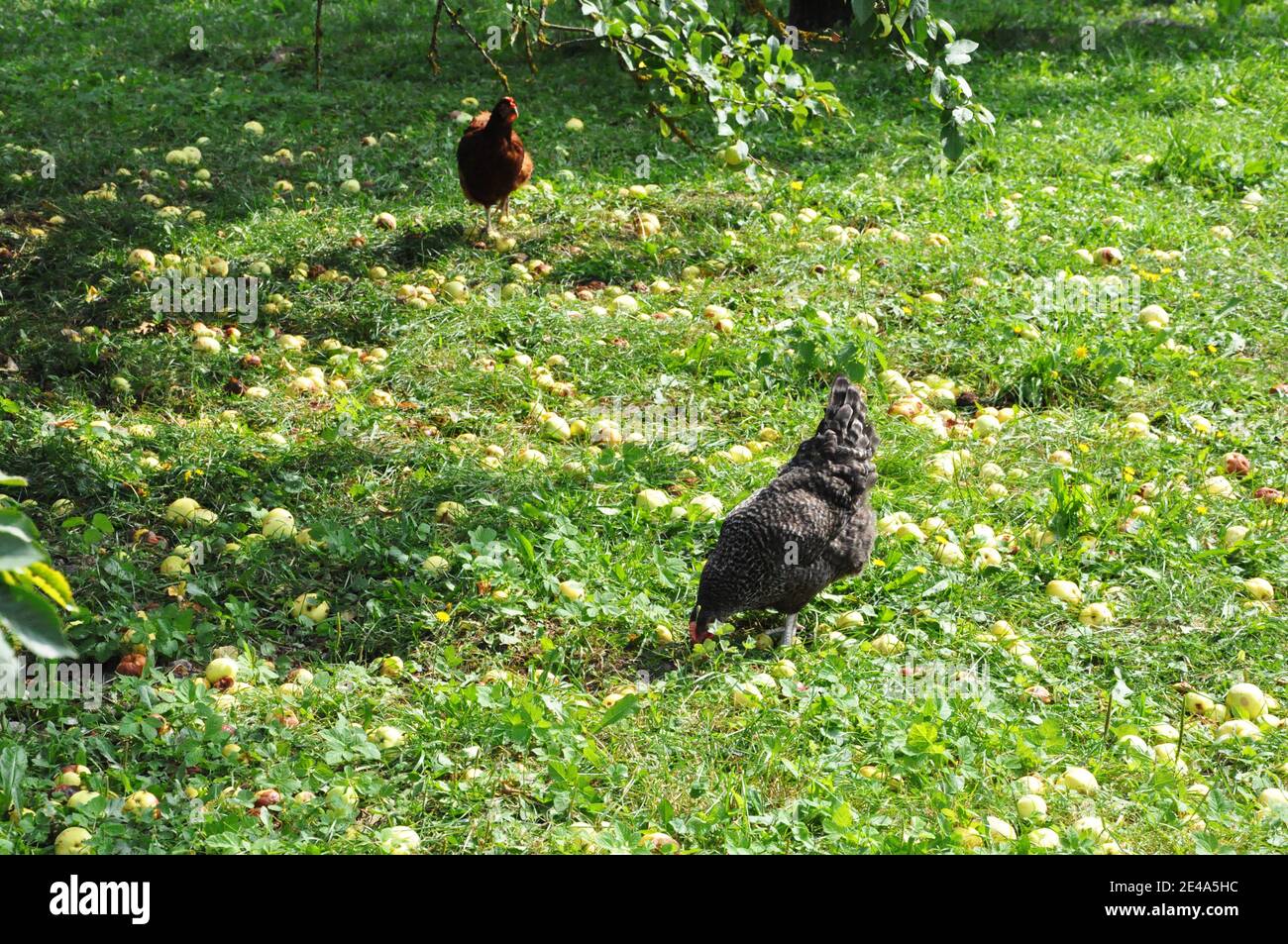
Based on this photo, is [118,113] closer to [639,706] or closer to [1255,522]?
[639,706]

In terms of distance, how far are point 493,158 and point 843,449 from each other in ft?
10.5

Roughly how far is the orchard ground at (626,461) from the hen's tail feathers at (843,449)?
0.40m

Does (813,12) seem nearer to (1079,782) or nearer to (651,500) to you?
(651,500)

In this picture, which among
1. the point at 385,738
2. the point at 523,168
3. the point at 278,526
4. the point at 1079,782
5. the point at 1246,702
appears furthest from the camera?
the point at 523,168

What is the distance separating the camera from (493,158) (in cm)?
645

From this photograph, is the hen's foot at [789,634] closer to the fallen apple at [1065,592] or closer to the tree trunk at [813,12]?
the fallen apple at [1065,592]

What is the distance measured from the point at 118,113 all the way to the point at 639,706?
21.2ft

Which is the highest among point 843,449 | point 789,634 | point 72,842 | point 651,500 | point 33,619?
point 33,619

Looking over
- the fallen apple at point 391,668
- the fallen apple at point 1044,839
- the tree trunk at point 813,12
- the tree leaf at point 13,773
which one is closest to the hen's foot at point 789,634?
the fallen apple at point 1044,839

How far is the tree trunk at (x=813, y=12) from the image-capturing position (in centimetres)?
938

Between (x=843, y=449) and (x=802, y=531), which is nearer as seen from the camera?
(x=802, y=531)

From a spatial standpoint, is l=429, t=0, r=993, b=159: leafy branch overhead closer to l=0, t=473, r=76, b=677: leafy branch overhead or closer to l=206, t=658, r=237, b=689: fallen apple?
l=206, t=658, r=237, b=689: fallen apple

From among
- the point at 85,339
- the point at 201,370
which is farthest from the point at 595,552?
the point at 85,339

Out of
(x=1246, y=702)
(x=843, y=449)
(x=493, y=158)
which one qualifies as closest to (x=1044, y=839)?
(x=1246, y=702)
